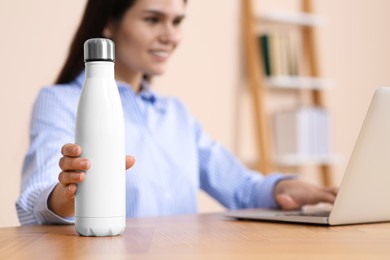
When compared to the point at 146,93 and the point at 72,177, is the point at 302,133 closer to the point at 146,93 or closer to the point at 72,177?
the point at 146,93

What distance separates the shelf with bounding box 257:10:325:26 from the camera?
3611 mm

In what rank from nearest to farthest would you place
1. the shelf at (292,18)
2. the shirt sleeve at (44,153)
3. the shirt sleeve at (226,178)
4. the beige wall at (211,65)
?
the shirt sleeve at (44,153)
the shirt sleeve at (226,178)
the beige wall at (211,65)
the shelf at (292,18)

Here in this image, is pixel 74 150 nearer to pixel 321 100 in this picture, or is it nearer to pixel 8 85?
pixel 8 85

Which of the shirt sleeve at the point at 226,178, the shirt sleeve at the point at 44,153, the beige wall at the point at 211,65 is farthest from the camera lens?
the beige wall at the point at 211,65

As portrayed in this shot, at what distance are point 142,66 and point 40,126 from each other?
43cm

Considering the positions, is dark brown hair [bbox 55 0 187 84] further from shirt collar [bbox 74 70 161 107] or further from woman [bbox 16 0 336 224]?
shirt collar [bbox 74 70 161 107]

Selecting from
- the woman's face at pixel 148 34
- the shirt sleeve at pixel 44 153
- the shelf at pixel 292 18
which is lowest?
the shirt sleeve at pixel 44 153

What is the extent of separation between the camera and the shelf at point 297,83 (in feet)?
11.8

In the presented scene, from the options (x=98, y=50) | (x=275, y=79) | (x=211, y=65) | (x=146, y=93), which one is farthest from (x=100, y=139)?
(x=275, y=79)

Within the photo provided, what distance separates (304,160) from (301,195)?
2098 mm

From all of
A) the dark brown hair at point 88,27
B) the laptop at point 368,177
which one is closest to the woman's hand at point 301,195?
the laptop at point 368,177

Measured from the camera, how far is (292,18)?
12.2 ft

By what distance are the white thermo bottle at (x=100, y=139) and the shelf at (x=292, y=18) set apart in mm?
2745

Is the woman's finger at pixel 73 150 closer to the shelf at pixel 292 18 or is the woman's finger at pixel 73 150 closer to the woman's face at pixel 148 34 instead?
the woman's face at pixel 148 34
